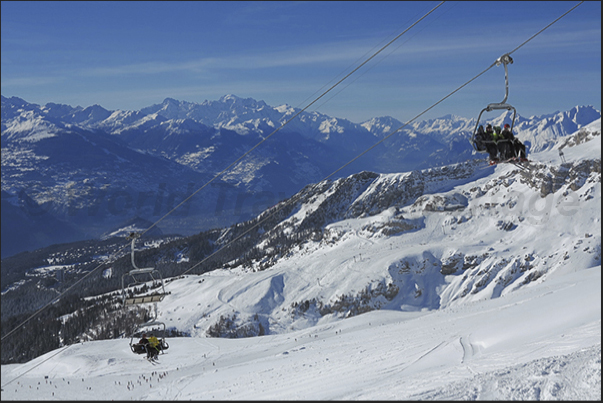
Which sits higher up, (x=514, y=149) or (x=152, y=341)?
(x=514, y=149)

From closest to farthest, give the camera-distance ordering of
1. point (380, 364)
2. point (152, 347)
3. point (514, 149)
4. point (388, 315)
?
point (514, 149)
point (152, 347)
point (380, 364)
point (388, 315)

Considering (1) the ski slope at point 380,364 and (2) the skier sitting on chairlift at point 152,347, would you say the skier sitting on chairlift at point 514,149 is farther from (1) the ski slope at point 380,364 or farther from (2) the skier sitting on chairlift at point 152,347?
(2) the skier sitting on chairlift at point 152,347

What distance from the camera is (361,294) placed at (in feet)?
399

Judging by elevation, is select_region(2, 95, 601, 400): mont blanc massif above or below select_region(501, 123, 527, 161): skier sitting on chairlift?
below

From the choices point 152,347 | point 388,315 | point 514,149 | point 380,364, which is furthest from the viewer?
point 388,315

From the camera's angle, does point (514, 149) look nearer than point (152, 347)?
Yes

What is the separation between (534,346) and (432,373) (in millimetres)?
9965

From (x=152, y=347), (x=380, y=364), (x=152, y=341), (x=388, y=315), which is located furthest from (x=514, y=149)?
(x=388, y=315)

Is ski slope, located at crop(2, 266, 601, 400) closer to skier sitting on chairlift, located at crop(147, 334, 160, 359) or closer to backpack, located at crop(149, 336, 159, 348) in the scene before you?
skier sitting on chairlift, located at crop(147, 334, 160, 359)

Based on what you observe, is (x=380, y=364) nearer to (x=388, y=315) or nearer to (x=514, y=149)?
(x=514, y=149)

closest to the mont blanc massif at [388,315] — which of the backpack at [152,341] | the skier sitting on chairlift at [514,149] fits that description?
the skier sitting on chairlift at [514,149]

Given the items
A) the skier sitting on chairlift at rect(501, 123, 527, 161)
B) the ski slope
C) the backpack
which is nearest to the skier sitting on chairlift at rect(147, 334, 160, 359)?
the backpack

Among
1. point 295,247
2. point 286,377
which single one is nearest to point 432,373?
point 286,377

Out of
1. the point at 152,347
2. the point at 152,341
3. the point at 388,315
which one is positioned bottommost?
the point at 388,315
